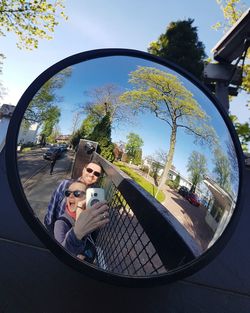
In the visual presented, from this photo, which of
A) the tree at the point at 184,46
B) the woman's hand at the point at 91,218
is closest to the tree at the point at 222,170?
the woman's hand at the point at 91,218

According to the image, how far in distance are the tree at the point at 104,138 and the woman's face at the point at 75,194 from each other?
72 millimetres

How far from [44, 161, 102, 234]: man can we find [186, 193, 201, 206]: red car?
176mm

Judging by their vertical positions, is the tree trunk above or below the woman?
above

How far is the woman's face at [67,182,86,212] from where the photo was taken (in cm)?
62

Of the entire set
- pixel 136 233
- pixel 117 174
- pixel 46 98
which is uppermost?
pixel 46 98

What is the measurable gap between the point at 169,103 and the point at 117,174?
7.2 inches

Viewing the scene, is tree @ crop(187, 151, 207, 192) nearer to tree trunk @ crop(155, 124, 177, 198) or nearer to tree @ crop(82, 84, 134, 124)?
tree trunk @ crop(155, 124, 177, 198)

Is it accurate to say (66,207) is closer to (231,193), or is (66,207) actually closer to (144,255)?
(144,255)

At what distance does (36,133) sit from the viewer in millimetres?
677

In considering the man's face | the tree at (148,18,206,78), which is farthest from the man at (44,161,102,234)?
the tree at (148,18,206,78)

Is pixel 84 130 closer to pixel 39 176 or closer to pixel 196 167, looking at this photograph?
pixel 39 176

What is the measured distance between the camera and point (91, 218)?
625 mm

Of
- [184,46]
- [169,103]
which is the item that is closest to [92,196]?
[169,103]

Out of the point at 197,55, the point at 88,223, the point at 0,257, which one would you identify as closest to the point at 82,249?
the point at 88,223
